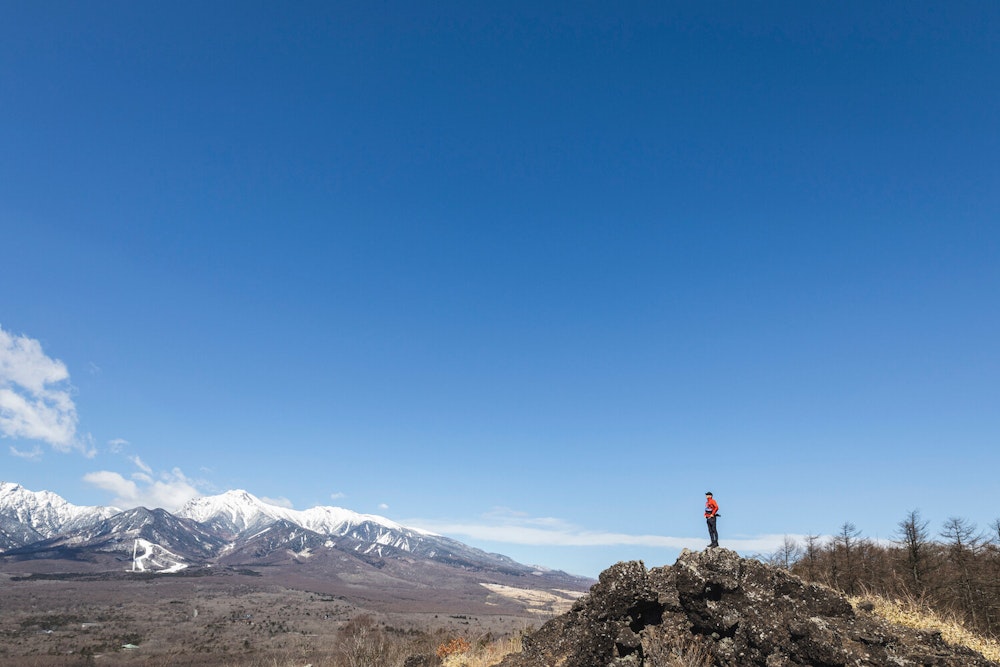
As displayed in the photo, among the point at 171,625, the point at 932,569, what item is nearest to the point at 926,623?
the point at 932,569

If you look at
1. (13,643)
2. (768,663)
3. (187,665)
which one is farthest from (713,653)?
(13,643)

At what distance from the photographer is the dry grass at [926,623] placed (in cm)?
988

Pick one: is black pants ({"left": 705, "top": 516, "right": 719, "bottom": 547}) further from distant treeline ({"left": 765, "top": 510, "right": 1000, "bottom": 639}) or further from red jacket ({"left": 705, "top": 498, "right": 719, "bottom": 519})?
distant treeline ({"left": 765, "top": 510, "right": 1000, "bottom": 639})

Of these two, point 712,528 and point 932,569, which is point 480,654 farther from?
point 932,569

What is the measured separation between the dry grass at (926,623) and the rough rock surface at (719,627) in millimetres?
1202

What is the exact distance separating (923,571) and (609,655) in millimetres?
30848

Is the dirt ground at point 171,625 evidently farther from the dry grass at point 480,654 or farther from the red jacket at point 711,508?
the red jacket at point 711,508

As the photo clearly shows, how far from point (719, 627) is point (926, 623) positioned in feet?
15.7

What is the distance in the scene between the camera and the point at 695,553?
1130cm

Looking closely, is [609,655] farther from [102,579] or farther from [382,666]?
[102,579]

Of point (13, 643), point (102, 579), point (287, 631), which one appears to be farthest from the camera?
point (102, 579)

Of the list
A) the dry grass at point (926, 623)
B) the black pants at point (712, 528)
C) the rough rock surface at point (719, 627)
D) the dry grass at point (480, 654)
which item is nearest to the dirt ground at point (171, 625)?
the dry grass at point (480, 654)

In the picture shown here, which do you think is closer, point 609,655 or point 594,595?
point 609,655

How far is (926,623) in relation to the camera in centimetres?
1085
